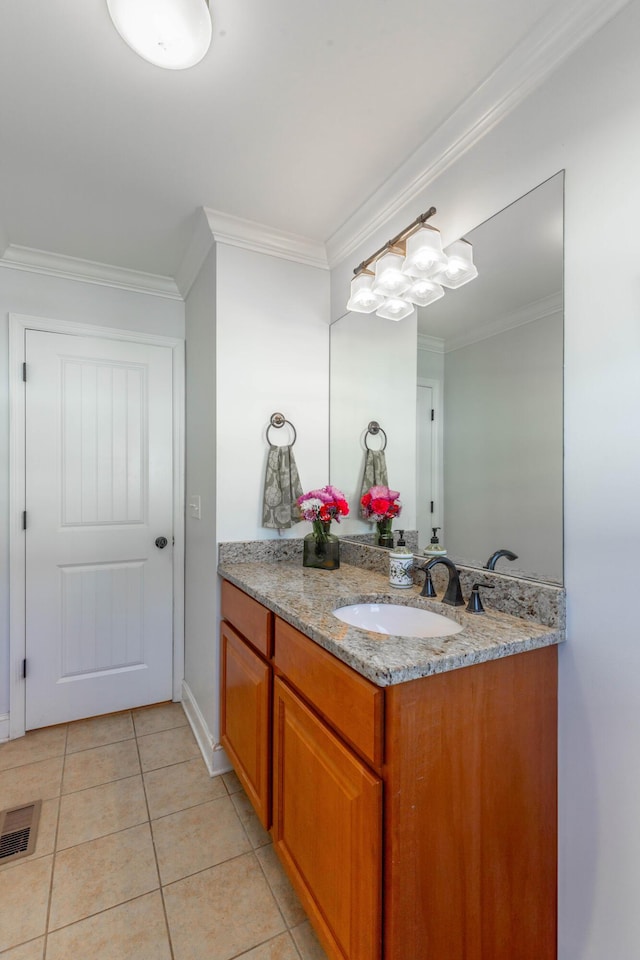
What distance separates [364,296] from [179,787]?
7.07 ft

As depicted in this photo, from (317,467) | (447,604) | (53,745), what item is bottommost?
(53,745)

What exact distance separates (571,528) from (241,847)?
1537 mm

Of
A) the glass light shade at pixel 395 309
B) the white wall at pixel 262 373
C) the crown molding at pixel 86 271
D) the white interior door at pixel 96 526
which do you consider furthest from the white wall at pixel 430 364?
the crown molding at pixel 86 271

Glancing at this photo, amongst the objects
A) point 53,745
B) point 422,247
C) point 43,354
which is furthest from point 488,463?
point 53,745

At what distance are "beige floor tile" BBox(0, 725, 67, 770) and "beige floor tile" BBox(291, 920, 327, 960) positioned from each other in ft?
4.62

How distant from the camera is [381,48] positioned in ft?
3.85

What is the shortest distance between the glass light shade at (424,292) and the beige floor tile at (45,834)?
234 cm

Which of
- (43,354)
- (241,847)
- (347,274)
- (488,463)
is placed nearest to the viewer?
(488,463)

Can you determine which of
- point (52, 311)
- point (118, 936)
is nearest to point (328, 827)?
point (118, 936)

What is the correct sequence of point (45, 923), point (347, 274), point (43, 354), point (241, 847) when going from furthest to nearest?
point (43, 354), point (347, 274), point (241, 847), point (45, 923)

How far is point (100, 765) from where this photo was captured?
199cm

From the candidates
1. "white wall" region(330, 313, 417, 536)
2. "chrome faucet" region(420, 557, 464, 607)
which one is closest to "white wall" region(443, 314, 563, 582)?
"chrome faucet" region(420, 557, 464, 607)

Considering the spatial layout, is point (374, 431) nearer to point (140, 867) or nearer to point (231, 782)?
point (231, 782)

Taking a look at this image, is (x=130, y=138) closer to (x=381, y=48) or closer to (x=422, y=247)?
(x=381, y=48)
